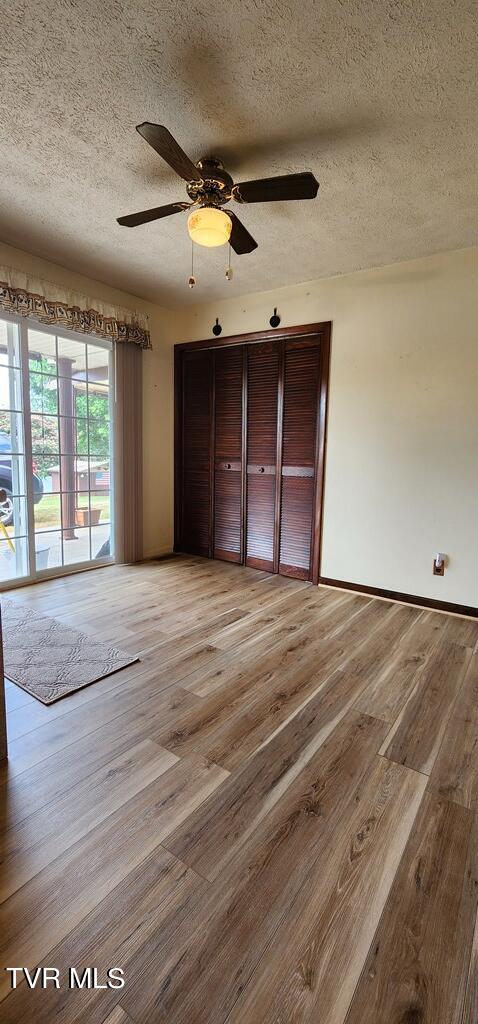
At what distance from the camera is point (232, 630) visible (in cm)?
277

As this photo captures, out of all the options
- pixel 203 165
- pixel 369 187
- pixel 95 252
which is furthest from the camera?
pixel 95 252

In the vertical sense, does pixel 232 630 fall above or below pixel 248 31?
below

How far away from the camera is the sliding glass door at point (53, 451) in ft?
11.1

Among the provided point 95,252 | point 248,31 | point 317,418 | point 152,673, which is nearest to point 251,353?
point 317,418

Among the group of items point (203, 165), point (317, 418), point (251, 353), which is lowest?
point (317, 418)

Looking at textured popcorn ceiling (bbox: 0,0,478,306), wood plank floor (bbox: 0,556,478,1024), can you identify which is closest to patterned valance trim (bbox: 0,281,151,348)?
textured popcorn ceiling (bbox: 0,0,478,306)

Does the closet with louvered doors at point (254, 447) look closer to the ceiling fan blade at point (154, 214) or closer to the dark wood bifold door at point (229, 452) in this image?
the dark wood bifold door at point (229, 452)

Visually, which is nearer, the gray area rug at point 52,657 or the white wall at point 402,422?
the gray area rug at point 52,657

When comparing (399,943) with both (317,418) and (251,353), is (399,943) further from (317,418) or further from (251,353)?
(251,353)

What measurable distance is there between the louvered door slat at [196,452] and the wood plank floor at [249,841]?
2326mm

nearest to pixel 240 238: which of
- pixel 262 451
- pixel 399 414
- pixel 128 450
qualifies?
pixel 399 414

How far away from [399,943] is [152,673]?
1482 millimetres

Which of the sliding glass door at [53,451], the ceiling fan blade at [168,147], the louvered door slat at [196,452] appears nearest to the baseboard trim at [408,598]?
the louvered door slat at [196,452]

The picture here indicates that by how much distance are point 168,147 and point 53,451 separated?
263 centimetres
